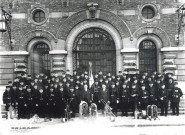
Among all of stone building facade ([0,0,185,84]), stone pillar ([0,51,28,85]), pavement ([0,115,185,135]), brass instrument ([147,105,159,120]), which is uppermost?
stone building facade ([0,0,185,84])

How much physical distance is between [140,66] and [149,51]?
1105 millimetres

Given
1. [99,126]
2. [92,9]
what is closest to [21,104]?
[99,126]

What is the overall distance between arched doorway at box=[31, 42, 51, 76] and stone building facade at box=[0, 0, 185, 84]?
0.64 feet

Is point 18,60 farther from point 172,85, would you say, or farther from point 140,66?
point 172,85

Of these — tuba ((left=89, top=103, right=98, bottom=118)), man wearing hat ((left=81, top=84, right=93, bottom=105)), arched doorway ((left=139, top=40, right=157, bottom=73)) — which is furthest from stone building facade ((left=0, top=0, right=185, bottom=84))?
tuba ((left=89, top=103, right=98, bottom=118))

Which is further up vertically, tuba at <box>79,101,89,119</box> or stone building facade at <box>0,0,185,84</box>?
stone building facade at <box>0,0,185,84</box>

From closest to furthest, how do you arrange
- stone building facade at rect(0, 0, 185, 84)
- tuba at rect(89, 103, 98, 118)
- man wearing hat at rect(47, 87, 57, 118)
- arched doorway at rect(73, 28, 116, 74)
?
tuba at rect(89, 103, 98, 118) < man wearing hat at rect(47, 87, 57, 118) < stone building facade at rect(0, 0, 185, 84) < arched doorway at rect(73, 28, 116, 74)

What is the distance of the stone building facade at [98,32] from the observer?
56.9 ft

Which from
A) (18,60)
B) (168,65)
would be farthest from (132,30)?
(18,60)

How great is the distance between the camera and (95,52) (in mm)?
18219

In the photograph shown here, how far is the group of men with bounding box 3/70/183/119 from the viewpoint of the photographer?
14328mm

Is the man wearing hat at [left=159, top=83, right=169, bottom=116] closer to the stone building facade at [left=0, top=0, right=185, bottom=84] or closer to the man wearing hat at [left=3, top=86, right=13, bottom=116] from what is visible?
the stone building facade at [left=0, top=0, right=185, bottom=84]

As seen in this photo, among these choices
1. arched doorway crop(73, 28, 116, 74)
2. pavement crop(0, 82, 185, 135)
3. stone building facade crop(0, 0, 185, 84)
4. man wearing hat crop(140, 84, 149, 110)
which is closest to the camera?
pavement crop(0, 82, 185, 135)

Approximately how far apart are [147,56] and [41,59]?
6.77 meters
